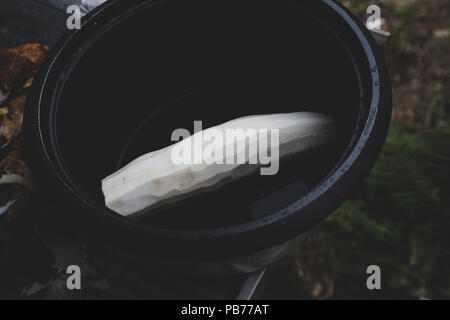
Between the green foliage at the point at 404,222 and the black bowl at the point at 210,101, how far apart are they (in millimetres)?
540

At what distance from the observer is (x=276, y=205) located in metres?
0.94

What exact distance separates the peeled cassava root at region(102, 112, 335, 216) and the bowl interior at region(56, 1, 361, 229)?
0.19 feet

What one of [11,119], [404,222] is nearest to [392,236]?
[404,222]

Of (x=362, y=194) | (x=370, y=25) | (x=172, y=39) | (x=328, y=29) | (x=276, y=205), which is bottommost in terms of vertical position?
(x=276, y=205)

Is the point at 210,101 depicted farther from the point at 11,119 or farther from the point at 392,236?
the point at 392,236

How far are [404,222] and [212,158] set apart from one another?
88cm

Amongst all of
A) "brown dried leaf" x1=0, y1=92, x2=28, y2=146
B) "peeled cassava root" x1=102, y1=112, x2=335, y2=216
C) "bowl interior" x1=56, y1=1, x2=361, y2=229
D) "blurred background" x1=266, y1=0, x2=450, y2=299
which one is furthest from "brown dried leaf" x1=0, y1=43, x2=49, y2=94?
"blurred background" x1=266, y1=0, x2=450, y2=299

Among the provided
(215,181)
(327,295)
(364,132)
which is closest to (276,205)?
(215,181)

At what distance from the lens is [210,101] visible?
1089 mm

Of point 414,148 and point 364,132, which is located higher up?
point 414,148

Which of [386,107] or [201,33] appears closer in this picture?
[386,107]

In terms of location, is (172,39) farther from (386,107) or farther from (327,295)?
(327,295)

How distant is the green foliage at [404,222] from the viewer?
4.21 feet
